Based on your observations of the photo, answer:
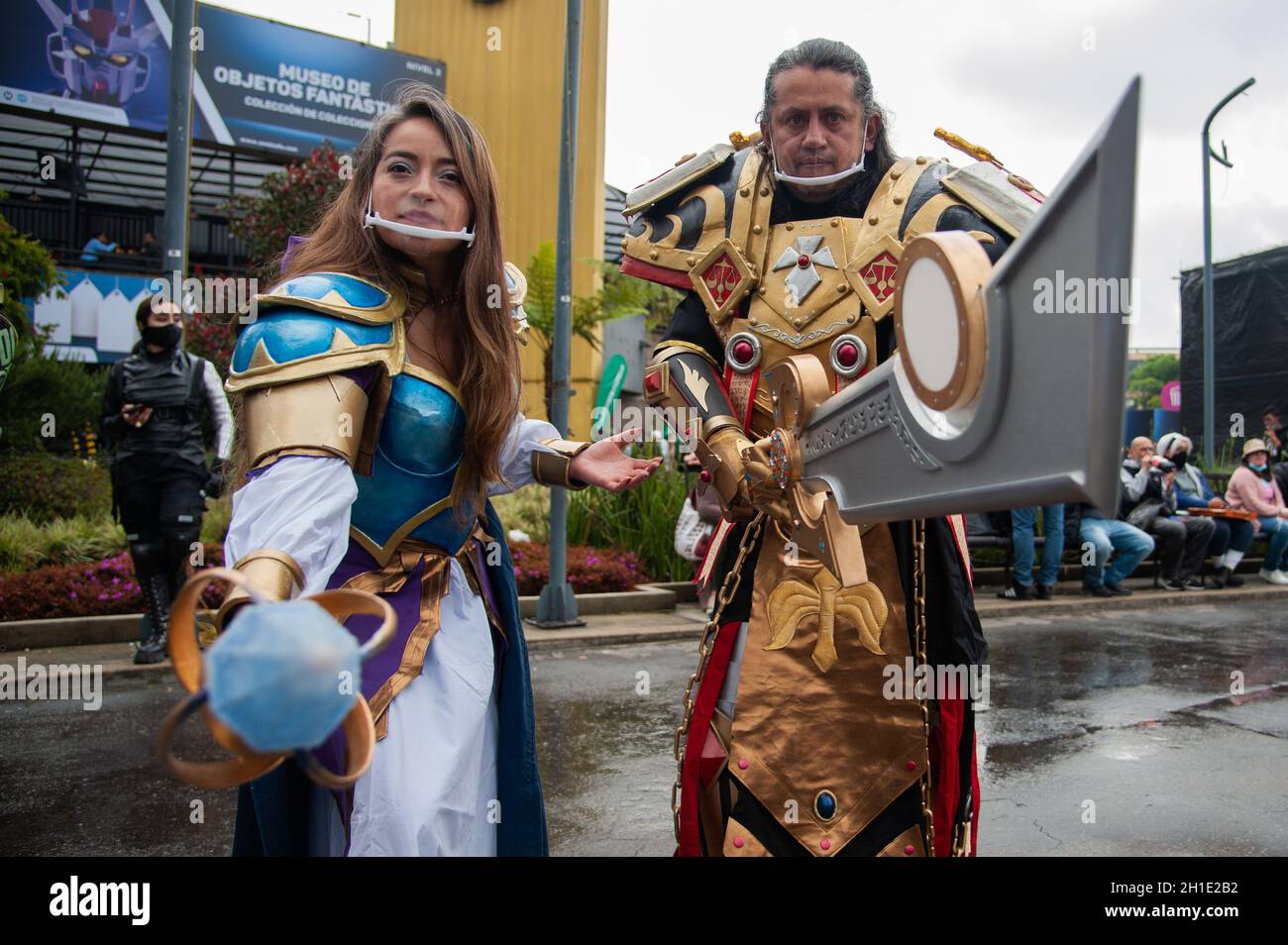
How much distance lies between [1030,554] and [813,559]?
8548mm

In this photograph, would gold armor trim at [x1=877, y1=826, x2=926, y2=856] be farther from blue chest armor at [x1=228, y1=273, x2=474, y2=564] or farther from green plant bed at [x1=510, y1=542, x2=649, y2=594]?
green plant bed at [x1=510, y1=542, x2=649, y2=594]

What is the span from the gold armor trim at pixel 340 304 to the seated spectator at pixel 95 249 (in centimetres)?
1788

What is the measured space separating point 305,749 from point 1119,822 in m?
3.98

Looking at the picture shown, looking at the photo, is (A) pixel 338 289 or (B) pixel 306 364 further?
(A) pixel 338 289

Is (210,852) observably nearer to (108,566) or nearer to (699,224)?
(699,224)

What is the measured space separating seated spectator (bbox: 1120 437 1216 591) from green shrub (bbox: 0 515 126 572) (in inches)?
396

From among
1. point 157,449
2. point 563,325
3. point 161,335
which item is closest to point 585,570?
point 563,325

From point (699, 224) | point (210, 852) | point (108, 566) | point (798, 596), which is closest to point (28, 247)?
point (108, 566)

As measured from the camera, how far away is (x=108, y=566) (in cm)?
758

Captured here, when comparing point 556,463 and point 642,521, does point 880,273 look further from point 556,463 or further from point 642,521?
point 642,521

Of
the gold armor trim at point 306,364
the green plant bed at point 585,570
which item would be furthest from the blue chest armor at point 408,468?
the green plant bed at point 585,570

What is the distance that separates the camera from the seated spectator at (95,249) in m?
17.5

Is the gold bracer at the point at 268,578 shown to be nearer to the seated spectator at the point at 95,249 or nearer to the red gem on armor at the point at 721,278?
the red gem on armor at the point at 721,278

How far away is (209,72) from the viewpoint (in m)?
18.5
